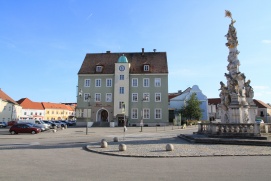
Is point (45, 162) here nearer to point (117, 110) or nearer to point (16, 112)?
point (117, 110)

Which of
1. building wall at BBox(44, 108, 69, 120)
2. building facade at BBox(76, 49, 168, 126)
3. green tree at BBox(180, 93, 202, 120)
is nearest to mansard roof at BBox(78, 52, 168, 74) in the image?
building facade at BBox(76, 49, 168, 126)

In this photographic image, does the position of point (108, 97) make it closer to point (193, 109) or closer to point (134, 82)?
point (134, 82)

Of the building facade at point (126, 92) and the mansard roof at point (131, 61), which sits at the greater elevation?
the mansard roof at point (131, 61)

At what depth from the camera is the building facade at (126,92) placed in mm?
53625

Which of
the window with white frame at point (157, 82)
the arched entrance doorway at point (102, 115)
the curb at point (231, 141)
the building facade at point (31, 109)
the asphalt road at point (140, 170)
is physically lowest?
the asphalt road at point (140, 170)

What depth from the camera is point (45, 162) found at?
11.0 m

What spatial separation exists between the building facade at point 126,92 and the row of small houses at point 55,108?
12711 millimetres

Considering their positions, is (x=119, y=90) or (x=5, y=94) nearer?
(x=119, y=90)

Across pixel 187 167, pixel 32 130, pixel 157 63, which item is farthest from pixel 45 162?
pixel 157 63

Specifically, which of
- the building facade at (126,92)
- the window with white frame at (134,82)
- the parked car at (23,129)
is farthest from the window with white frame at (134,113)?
the parked car at (23,129)

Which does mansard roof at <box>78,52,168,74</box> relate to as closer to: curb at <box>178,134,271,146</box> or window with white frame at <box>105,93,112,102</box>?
window with white frame at <box>105,93,112,102</box>

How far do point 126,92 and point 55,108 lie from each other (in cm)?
6935

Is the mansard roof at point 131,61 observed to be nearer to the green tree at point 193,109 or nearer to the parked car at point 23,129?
the green tree at point 193,109

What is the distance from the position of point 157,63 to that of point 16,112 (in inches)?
1887
